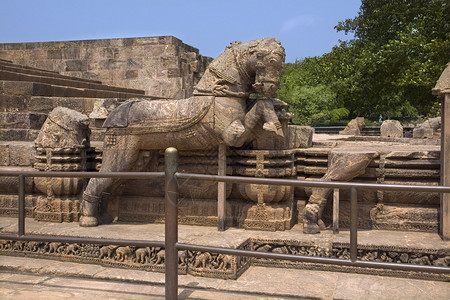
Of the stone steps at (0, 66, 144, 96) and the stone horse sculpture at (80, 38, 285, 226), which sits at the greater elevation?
the stone steps at (0, 66, 144, 96)

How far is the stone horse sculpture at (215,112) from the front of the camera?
16.0 feet

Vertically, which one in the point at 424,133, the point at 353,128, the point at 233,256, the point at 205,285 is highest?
the point at 353,128

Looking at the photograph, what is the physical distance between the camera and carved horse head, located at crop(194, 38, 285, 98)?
4.82 meters

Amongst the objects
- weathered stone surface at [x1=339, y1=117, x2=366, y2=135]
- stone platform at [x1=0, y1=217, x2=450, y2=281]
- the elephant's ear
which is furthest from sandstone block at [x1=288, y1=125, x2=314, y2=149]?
weathered stone surface at [x1=339, y1=117, x2=366, y2=135]

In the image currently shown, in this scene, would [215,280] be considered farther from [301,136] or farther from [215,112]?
[301,136]

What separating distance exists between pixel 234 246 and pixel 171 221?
122 cm

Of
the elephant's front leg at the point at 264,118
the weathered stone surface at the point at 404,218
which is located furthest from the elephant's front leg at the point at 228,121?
the weathered stone surface at the point at 404,218

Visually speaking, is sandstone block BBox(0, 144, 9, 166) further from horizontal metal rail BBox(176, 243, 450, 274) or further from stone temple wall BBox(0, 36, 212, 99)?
stone temple wall BBox(0, 36, 212, 99)

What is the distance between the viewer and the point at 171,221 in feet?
11.2

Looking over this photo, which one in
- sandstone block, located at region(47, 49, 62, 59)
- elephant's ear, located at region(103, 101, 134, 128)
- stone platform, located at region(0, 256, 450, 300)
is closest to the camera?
stone platform, located at region(0, 256, 450, 300)

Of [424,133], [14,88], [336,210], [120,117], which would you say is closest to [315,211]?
[336,210]

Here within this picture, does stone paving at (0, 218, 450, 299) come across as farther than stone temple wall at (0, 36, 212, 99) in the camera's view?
No

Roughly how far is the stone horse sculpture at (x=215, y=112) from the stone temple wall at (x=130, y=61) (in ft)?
27.9

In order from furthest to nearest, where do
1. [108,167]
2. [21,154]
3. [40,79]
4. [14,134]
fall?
[40,79] < [14,134] < [21,154] < [108,167]
